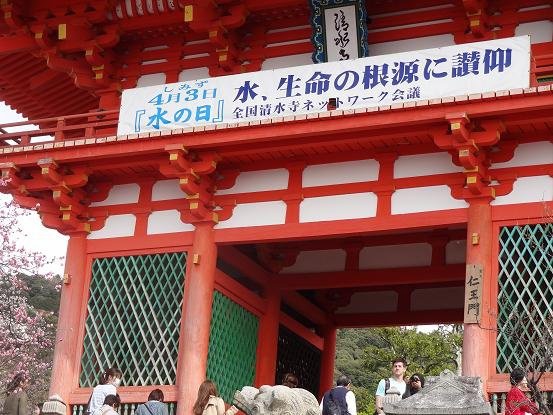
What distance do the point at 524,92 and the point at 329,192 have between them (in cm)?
298

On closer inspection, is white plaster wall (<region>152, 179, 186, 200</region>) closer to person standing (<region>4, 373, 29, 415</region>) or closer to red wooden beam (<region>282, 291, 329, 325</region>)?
red wooden beam (<region>282, 291, 329, 325</region>)

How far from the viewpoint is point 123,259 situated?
1532 cm

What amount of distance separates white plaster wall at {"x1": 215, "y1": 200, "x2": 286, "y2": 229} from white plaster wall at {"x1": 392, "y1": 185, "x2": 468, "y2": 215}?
157 centimetres

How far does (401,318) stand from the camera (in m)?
18.6

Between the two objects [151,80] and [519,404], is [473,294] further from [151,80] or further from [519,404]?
[151,80]

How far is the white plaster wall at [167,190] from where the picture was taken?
1534 centimetres

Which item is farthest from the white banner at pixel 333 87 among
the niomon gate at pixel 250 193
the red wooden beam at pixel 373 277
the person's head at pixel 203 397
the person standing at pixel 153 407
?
the person's head at pixel 203 397

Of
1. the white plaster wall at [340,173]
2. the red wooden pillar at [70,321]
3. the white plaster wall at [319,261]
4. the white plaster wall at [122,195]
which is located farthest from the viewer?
the white plaster wall at [319,261]

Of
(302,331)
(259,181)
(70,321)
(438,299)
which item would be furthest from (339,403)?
(438,299)

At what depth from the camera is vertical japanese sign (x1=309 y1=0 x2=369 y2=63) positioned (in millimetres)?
15227

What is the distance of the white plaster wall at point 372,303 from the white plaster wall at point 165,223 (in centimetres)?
490

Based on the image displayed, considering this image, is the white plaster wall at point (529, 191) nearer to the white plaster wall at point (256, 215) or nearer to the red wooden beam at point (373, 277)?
the white plaster wall at point (256, 215)

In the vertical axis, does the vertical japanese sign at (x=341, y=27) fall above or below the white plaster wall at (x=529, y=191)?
above

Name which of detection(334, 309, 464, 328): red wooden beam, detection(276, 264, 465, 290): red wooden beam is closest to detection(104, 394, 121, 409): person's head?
detection(276, 264, 465, 290): red wooden beam
